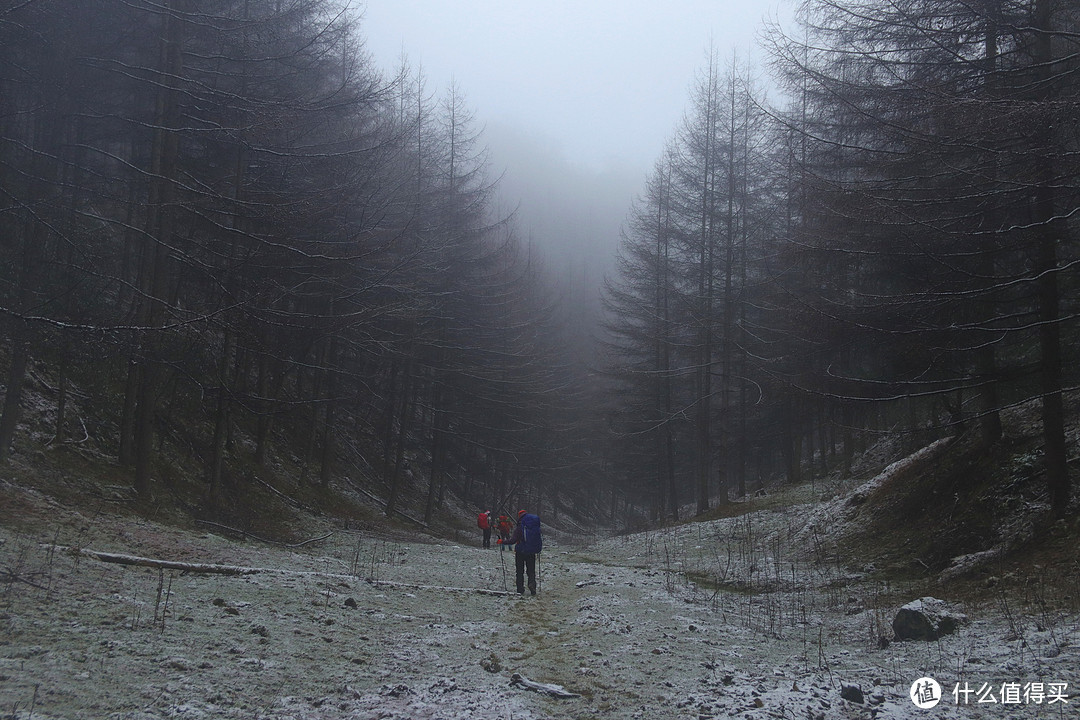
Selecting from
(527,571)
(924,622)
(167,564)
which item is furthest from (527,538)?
(924,622)

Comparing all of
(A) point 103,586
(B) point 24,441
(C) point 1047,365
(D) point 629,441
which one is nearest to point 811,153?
(C) point 1047,365

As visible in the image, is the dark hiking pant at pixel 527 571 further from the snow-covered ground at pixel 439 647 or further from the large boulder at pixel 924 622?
A: the large boulder at pixel 924 622

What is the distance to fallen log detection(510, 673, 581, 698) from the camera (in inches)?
192

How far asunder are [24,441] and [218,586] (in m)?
6.44

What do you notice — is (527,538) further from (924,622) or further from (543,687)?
(924,622)

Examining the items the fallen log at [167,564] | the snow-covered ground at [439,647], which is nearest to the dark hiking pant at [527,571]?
the snow-covered ground at [439,647]

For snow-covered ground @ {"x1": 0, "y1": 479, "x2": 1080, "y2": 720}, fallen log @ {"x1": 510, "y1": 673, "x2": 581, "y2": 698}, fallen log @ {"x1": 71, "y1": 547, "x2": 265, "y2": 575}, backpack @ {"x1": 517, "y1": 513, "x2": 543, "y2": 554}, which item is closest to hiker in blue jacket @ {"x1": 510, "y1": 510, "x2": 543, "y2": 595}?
backpack @ {"x1": 517, "y1": 513, "x2": 543, "y2": 554}

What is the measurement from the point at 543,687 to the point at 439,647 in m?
1.42

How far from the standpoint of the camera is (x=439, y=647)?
5984 mm

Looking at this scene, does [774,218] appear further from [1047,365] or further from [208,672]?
[208,672]

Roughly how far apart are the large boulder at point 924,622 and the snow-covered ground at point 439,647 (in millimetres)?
99

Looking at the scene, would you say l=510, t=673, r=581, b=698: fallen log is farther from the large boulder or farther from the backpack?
the backpack

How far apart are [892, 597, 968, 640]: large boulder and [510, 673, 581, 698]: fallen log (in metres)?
3.44

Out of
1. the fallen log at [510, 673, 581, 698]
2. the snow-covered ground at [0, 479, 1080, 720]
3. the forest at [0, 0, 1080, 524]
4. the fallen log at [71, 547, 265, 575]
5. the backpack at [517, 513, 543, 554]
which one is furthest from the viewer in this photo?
the backpack at [517, 513, 543, 554]
